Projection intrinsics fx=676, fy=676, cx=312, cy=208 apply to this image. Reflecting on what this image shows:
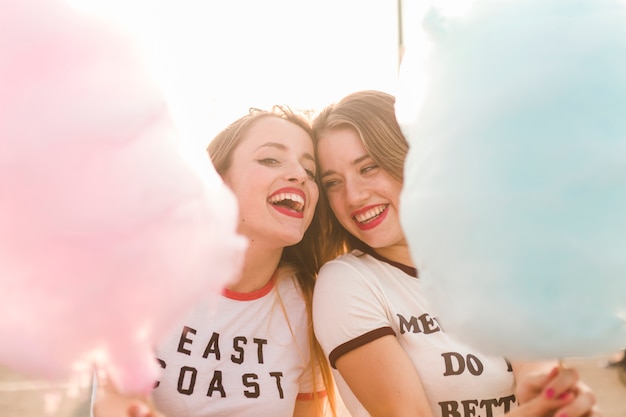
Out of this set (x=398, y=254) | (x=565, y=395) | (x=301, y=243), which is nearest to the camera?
(x=565, y=395)

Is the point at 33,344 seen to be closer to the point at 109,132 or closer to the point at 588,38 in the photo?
the point at 109,132

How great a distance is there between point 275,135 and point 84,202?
3.49ft

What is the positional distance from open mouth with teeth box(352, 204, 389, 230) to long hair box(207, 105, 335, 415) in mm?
283

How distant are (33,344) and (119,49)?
1.79 feet

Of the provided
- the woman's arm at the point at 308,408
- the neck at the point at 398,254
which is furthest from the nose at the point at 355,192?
the woman's arm at the point at 308,408

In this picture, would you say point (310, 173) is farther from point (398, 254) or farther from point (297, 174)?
point (398, 254)

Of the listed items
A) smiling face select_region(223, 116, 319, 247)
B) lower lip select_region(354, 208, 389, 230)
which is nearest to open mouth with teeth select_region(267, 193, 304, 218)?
smiling face select_region(223, 116, 319, 247)

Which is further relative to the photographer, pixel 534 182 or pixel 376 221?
pixel 376 221

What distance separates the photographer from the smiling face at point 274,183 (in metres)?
A: 2.06

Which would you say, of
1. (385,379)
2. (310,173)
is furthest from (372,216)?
(385,379)


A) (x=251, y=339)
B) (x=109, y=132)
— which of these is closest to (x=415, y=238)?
(x=109, y=132)

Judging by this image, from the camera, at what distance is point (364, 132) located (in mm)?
2139

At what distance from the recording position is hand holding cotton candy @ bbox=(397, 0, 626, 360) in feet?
4.04

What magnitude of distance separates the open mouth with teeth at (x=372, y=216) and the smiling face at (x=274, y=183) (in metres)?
0.16
